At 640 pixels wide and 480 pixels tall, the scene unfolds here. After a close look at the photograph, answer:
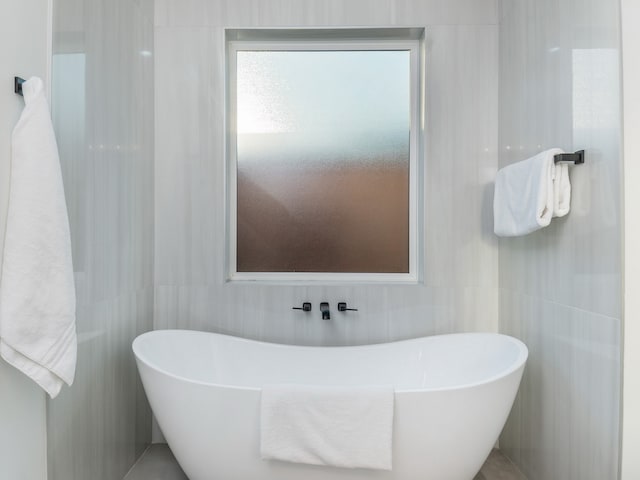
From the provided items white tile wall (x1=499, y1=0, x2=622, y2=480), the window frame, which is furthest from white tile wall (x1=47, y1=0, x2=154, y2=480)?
white tile wall (x1=499, y1=0, x2=622, y2=480)

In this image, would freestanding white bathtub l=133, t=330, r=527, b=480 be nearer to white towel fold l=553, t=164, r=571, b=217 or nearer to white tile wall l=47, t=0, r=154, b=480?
white tile wall l=47, t=0, r=154, b=480

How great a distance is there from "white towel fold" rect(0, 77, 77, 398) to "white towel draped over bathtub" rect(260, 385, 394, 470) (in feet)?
2.26

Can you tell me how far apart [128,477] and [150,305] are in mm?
852

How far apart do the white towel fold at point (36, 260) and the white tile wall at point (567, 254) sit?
1.82 metres

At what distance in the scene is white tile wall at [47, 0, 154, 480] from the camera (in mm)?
1638

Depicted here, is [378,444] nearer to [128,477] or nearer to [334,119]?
[128,477]

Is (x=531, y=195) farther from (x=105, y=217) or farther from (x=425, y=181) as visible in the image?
(x=105, y=217)

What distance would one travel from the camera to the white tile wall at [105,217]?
1638 millimetres

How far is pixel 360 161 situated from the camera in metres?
2.60

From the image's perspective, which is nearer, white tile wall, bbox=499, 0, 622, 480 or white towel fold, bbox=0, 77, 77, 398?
white towel fold, bbox=0, 77, 77, 398

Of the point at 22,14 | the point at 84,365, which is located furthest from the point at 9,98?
the point at 84,365

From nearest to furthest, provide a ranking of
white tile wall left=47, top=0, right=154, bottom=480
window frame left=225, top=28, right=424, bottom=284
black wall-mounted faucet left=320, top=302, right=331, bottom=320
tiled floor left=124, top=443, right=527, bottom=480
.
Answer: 1. white tile wall left=47, top=0, right=154, bottom=480
2. tiled floor left=124, top=443, right=527, bottom=480
3. black wall-mounted faucet left=320, top=302, right=331, bottom=320
4. window frame left=225, top=28, right=424, bottom=284

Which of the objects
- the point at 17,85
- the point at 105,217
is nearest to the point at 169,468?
the point at 105,217

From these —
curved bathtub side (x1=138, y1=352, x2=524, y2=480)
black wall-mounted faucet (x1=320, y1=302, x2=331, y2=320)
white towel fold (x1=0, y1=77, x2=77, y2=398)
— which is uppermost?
white towel fold (x1=0, y1=77, x2=77, y2=398)
